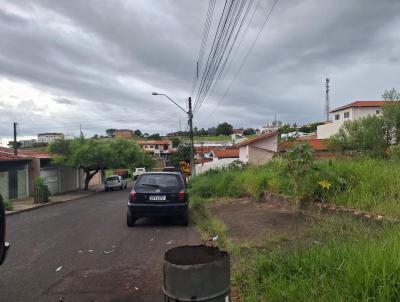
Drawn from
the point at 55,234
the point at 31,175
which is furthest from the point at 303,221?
the point at 31,175

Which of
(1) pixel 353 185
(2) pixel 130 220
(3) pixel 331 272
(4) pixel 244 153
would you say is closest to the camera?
(3) pixel 331 272

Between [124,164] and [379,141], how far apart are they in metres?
25.1

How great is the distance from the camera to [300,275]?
14.1ft

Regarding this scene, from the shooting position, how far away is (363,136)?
126 ft

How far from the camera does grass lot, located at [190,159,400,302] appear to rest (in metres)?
3.52

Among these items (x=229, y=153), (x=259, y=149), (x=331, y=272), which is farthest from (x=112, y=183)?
(x=331, y=272)

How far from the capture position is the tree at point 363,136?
123ft

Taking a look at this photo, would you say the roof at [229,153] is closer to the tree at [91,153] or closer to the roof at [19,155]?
the tree at [91,153]

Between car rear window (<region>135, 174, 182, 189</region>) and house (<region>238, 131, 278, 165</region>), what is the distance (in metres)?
34.2

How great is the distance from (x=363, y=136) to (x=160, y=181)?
105 ft

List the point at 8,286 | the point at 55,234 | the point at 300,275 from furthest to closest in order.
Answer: the point at 55,234 < the point at 8,286 < the point at 300,275

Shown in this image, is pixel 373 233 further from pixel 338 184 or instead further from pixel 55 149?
pixel 55 149

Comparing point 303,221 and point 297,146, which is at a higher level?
point 297,146

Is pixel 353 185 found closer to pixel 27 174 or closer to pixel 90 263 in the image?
pixel 90 263
